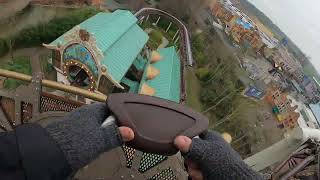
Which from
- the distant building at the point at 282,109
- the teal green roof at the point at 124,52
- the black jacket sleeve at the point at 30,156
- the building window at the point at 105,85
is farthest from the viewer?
the distant building at the point at 282,109

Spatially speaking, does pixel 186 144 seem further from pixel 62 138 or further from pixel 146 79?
pixel 146 79

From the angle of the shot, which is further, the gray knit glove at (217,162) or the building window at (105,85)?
the building window at (105,85)

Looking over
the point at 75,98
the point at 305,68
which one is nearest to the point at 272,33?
the point at 305,68

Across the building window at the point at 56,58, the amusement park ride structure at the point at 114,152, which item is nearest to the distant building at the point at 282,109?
the building window at the point at 56,58

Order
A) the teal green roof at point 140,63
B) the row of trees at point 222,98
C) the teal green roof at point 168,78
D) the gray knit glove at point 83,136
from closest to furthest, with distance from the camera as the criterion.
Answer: the gray knit glove at point 83,136, the teal green roof at point 168,78, the teal green roof at point 140,63, the row of trees at point 222,98

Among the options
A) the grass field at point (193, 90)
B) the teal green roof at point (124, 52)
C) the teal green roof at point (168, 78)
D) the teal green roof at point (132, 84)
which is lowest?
the grass field at point (193, 90)

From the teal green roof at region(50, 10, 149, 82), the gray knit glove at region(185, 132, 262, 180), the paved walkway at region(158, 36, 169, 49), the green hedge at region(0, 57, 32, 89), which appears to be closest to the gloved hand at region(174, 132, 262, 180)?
the gray knit glove at region(185, 132, 262, 180)

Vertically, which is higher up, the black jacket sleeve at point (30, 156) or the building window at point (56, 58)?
the black jacket sleeve at point (30, 156)

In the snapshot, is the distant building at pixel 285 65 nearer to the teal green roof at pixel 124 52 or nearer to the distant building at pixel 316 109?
the distant building at pixel 316 109
